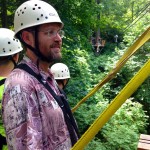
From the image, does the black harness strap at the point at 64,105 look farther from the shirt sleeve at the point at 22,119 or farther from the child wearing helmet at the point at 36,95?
the shirt sleeve at the point at 22,119

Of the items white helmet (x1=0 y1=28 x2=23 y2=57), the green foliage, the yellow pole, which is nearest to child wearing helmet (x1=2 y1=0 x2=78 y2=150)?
the yellow pole

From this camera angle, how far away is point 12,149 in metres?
1.57

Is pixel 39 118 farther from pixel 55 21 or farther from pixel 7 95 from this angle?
pixel 55 21

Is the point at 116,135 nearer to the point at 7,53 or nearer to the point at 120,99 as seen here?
the point at 7,53

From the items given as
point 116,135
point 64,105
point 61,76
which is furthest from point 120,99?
point 116,135

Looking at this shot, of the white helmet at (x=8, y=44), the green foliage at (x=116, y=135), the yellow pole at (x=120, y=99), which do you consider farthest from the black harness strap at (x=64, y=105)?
the green foliage at (x=116, y=135)

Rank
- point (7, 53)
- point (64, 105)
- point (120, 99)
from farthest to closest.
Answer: point (7, 53) → point (64, 105) → point (120, 99)

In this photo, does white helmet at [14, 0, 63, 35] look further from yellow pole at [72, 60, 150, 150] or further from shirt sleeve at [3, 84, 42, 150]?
yellow pole at [72, 60, 150, 150]

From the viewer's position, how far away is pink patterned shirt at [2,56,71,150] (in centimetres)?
152

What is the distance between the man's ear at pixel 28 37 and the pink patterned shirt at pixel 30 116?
229mm

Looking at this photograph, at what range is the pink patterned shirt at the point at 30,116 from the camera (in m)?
1.52

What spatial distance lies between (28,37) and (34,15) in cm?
16

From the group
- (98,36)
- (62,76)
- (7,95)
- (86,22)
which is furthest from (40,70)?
(98,36)

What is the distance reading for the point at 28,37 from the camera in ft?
6.02
